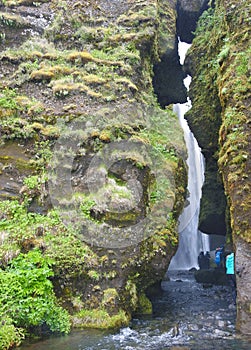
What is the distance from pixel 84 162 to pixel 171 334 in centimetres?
553

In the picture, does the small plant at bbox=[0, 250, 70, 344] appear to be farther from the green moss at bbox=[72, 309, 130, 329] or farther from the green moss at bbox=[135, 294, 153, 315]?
the green moss at bbox=[135, 294, 153, 315]

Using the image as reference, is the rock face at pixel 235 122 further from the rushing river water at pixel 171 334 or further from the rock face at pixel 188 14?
the rock face at pixel 188 14

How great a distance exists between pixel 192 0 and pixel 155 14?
5342mm

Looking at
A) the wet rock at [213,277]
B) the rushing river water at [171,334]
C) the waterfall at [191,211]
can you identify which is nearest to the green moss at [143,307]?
the rushing river water at [171,334]

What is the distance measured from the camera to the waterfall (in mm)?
31047

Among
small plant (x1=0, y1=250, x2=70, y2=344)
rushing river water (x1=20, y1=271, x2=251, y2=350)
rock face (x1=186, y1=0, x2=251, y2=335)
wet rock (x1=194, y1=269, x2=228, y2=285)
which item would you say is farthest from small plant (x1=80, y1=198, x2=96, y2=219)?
wet rock (x1=194, y1=269, x2=228, y2=285)

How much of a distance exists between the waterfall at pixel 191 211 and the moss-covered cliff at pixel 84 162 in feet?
50.7

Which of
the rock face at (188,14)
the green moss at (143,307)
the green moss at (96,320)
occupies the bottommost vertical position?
the green moss at (143,307)

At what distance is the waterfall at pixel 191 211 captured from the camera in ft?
102

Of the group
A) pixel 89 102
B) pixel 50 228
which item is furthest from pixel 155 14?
pixel 50 228

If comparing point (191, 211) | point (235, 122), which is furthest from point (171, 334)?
point (191, 211)

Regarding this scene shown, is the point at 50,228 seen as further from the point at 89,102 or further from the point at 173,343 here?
the point at 89,102

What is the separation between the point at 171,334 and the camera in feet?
27.8

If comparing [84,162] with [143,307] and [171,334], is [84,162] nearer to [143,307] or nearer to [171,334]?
[143,307]
